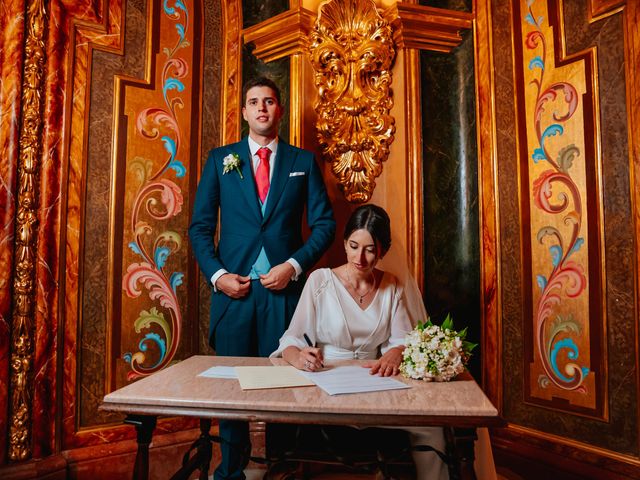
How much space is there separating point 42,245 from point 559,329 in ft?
9.04

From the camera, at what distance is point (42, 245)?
2.72 m

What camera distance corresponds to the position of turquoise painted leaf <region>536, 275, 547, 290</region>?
282 centimetres

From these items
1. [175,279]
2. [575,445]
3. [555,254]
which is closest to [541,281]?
[555,254]

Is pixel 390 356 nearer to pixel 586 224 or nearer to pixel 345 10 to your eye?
pixel 586 224

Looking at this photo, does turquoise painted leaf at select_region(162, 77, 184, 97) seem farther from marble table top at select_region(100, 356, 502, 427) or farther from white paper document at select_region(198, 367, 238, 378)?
marble table top at select_region(100, 356, 502, 427)

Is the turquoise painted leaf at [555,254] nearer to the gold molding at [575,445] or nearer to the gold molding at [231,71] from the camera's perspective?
the gold molding at [575,445]

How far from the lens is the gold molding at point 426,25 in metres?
3.09

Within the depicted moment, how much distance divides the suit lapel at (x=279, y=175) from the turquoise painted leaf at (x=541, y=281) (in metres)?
1.48

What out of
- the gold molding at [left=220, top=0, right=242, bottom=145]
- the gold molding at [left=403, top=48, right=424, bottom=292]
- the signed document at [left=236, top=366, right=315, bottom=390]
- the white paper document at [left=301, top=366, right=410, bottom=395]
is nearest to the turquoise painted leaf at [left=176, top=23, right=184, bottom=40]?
the gold molding at [left=220, top=0, right=242, bottom=145]

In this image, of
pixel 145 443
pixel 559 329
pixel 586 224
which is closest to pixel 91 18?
pixel 145 443

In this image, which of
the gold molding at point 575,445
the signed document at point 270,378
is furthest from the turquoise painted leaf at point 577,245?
the signed document at point 270,378

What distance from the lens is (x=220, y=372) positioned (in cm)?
177

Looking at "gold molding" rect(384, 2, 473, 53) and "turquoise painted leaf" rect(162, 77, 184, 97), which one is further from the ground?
"gold molding" rect(384, 2, 473, 53)

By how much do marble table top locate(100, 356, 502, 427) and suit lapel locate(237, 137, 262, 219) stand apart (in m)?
1.15
